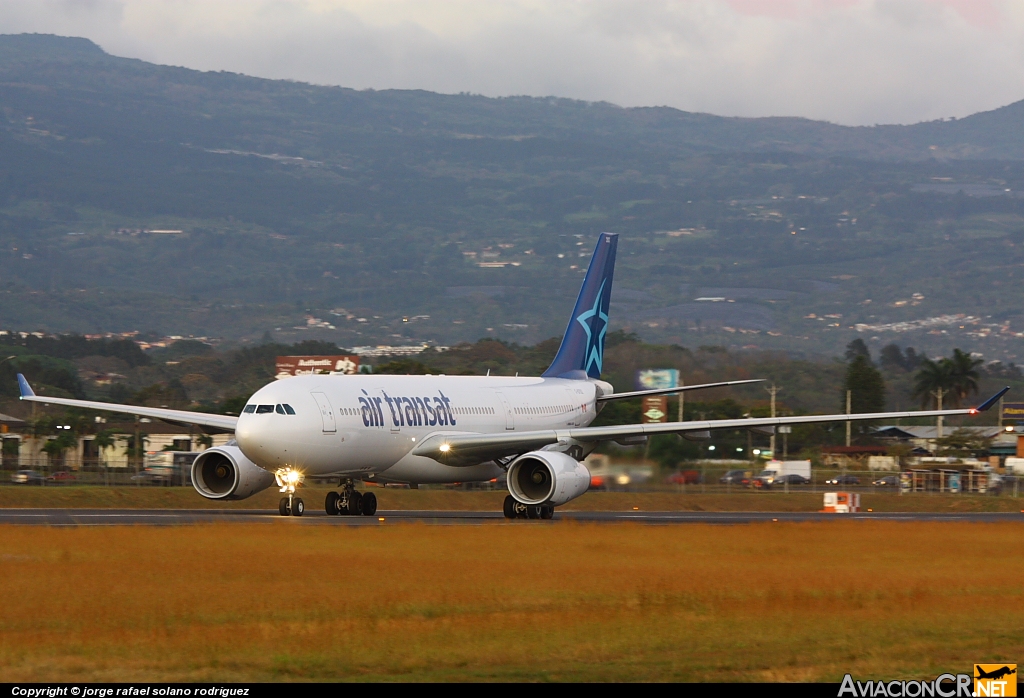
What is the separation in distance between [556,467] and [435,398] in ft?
14.9

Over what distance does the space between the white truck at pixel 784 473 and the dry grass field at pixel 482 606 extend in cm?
3729

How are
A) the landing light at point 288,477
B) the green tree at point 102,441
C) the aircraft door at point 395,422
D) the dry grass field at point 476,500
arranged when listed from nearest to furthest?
the landing light at point 288,477, the aircraft door at point 395,422, the dry grass field at point 476,500, the green tree at point 102,441

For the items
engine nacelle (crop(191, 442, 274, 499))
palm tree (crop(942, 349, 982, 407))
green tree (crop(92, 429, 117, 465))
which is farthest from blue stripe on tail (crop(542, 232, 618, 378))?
palm tree (crop(942, 349, 982, 407))

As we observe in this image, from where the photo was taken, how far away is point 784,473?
70.2 metres

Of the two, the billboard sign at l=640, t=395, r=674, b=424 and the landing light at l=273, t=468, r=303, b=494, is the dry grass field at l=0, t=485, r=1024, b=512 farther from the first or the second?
the billboard sign at l=640, t=395, r=674, b=424

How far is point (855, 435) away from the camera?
338 feet

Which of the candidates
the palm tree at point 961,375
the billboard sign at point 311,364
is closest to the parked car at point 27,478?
the billboard sign at point 311,364

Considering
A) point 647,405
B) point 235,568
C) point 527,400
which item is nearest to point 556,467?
point 527,400

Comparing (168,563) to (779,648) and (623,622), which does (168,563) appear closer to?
(623,622)

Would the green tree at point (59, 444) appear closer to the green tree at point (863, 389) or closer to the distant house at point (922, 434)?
the distant house at point (922, 434)

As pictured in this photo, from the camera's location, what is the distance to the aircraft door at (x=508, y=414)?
42.8 metres

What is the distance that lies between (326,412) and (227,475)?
412 centimetres

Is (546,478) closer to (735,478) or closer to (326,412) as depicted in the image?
(326,412)

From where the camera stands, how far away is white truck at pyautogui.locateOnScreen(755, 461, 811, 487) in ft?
219
